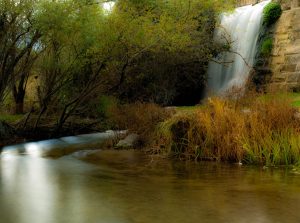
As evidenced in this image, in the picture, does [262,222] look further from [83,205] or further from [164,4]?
[164,4]

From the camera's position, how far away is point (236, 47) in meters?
22.6

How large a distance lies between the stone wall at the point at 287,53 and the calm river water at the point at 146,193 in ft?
36.8

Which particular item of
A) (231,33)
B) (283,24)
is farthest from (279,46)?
(231,33)

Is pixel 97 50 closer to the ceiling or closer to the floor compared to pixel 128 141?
A: closer to the ceiling

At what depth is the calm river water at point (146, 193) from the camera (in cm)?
593

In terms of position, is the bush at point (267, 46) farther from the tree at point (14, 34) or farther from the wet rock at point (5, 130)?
the wet rock at point (5, 130)

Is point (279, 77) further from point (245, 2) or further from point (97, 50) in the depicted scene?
point (97, 50)

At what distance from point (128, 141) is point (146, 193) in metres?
6.06

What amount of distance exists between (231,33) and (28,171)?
15776 mm

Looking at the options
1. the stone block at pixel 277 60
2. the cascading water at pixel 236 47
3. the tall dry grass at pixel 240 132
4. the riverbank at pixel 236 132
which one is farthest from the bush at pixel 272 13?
the tall dry grass at pixel 240 132

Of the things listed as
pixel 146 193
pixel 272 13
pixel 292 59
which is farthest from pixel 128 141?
pixel 272 13

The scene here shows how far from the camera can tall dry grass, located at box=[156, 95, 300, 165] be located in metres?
9.68

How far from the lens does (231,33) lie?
2341 centimetres

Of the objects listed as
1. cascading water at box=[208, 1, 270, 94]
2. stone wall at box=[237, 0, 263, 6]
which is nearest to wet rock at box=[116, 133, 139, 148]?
cascading water at box=[208, 1, 270, 94]
